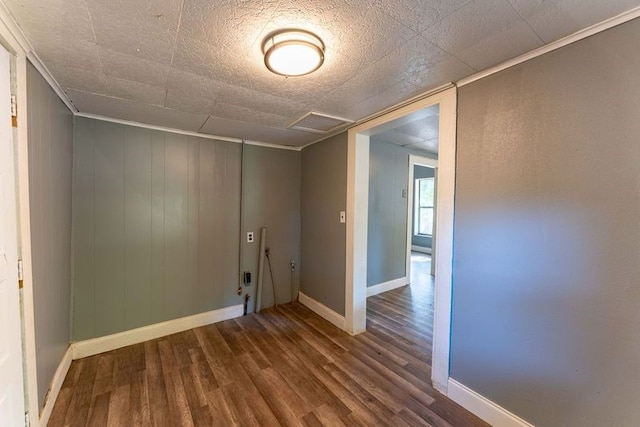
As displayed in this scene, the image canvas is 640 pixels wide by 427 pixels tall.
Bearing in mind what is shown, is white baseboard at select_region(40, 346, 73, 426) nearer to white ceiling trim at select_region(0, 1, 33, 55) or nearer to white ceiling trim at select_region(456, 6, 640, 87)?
white ceiling trim at select_region(0, 1, 33, 55)

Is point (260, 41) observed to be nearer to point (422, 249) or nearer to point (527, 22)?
point (527, 22)

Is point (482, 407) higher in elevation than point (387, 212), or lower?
lower

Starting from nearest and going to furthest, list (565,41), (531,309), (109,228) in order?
(565,41) → (531,309) → (109,228)

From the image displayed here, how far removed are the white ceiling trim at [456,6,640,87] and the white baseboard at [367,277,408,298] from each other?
10.1ft

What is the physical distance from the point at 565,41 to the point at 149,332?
398 centimetres

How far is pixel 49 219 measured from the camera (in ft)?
5.76

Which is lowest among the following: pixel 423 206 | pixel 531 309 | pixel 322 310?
pixel 322 310

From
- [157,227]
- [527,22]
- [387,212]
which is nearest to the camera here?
[527,22]

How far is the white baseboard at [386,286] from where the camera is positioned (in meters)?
3.99

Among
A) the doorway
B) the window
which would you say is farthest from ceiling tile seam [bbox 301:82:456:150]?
the window

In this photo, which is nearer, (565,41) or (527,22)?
(527,22)

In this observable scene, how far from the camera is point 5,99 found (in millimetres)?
1239

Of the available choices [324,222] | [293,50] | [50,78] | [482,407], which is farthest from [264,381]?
[50,78]

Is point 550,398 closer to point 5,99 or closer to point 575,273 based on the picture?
point 575,273
